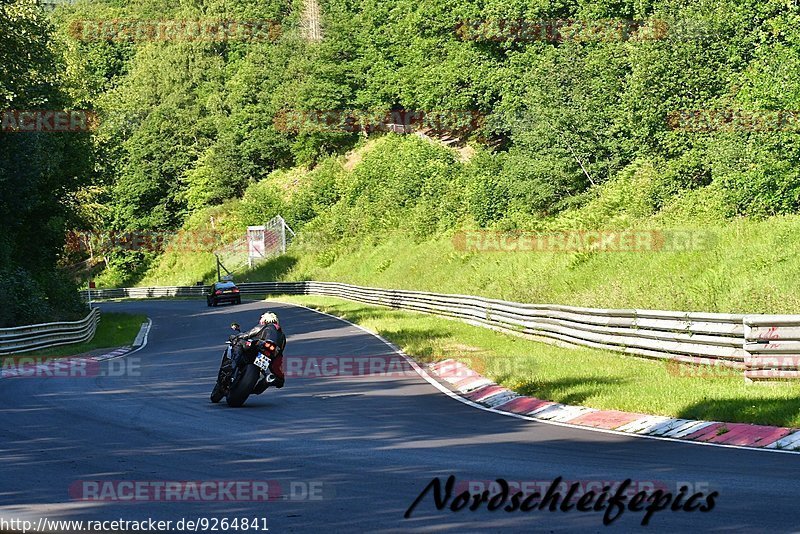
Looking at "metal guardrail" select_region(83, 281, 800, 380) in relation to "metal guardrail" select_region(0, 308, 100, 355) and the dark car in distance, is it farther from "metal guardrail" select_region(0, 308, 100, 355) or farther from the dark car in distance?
the dark car in distance

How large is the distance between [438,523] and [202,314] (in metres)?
42.2

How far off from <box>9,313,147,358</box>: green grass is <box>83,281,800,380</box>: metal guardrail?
11.7 metres

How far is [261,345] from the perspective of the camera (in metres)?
15.4

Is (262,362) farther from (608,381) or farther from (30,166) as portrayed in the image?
(30,166)

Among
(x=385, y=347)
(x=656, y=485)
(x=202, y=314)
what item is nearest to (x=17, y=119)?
(x=202, y=314)

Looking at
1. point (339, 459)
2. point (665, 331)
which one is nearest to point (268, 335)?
point (339, 459)

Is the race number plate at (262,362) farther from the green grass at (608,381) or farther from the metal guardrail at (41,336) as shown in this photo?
the metal guardrail at (41,336)

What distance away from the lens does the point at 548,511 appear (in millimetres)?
7785

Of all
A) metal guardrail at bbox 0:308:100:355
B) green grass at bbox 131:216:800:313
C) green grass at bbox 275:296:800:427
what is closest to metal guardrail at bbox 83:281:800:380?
green grass at bbox 275:296:800:427

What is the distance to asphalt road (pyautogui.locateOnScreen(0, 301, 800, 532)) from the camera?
25.1 feet

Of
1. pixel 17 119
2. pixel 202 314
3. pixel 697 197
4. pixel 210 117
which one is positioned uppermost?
pixel 210 117

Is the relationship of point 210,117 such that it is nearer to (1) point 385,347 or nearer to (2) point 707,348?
(1) point 385,347

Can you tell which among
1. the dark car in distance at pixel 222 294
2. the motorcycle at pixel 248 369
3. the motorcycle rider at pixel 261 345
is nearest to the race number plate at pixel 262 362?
the motorcycle at pixel 248 369

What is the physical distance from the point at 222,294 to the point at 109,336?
778 inches
